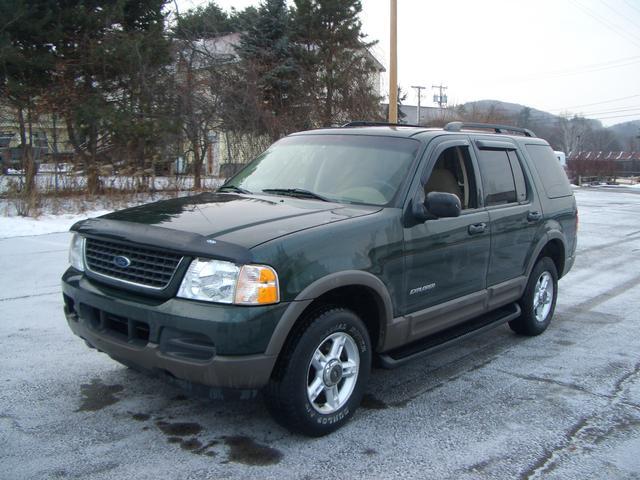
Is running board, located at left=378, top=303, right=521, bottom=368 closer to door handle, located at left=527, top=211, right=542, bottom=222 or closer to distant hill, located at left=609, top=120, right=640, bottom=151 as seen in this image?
door handle, located at left=527, top=211, right=542, bottom=222

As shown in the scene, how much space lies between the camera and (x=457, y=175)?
4.91m

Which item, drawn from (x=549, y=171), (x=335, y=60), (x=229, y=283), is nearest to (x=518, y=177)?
(x=549, y=171)

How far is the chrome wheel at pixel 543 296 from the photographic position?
19.6ft

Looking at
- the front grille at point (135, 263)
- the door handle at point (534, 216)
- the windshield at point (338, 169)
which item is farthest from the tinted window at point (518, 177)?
the front grille at point (135, 263)

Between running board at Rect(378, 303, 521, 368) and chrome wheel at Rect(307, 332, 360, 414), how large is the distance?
317mm

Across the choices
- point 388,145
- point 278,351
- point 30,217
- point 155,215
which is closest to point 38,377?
point 155,215

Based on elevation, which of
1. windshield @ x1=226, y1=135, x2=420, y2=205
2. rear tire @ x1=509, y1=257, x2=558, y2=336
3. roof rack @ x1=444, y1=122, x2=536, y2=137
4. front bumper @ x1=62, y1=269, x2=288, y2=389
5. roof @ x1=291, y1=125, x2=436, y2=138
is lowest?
rear tire @ x1=509, y1=257, x2=558, y2=336

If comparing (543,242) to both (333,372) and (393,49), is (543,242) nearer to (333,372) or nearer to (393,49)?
(333,372)

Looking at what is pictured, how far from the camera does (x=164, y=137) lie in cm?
1738

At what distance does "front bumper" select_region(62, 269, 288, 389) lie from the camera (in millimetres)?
3201

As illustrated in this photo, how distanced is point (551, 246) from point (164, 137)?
13410mm

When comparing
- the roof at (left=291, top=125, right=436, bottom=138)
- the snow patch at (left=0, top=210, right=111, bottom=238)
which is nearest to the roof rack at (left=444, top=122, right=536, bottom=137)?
the roof at (left=291, top=125, right=436, bottom=138)

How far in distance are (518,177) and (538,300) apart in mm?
1295

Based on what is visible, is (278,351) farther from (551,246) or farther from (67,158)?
(67,158)
